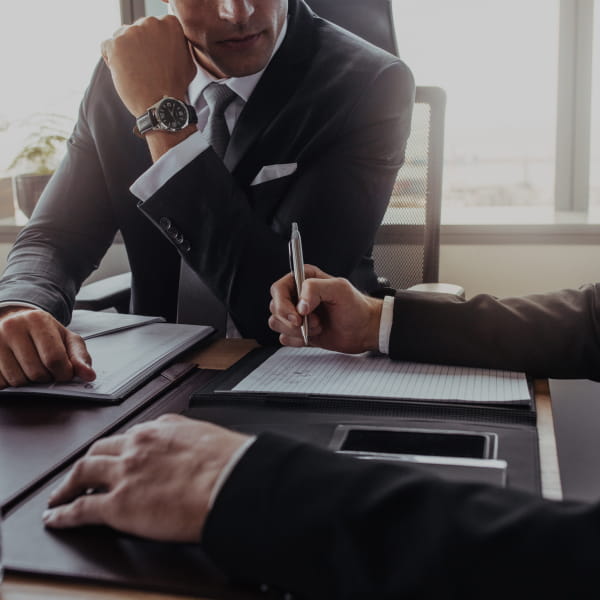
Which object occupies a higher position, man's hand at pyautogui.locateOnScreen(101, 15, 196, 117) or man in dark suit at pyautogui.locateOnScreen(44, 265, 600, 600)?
man's hand at pyautogui.locateOnScreen(101, 15, 196, 117)

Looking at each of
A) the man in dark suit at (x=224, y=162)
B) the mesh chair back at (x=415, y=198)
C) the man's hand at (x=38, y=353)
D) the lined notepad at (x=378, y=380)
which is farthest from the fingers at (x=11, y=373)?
the mesh chair back at (x=415, y=198)

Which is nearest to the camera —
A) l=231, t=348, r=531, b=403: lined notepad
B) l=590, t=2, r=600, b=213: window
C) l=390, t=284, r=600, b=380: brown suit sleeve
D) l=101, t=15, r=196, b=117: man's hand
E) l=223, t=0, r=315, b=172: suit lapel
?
l=231, t=348, r=531, b=403: lined notepad

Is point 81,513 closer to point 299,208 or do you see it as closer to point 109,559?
point 109,559

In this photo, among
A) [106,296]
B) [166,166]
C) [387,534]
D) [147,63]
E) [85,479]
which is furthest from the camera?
[106,296]

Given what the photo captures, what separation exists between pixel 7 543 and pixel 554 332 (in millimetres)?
735

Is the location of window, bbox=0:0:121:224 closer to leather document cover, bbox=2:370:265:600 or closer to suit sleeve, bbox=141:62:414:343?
→ suit sleeve, bbox=141:62:414:343

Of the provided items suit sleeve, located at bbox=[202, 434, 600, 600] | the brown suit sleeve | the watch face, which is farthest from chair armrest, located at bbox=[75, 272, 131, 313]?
suit sleeve, located at bbox=[202, 434, 600, 600]

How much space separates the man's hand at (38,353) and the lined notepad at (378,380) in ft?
0.75

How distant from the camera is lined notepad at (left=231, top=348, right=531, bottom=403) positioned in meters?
0.88

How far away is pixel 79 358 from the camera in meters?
0.99

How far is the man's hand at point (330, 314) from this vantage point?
3.48ft

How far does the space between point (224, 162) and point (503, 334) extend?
0.70m

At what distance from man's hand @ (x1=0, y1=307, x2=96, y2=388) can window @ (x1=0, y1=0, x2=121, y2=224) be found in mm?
2052

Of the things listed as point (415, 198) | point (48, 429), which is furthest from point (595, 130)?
point (48, 429)
